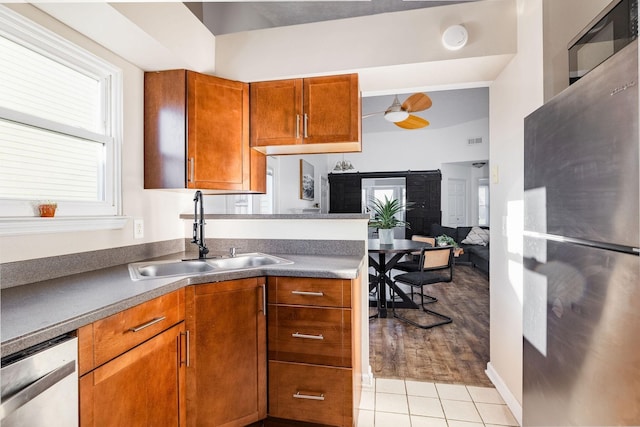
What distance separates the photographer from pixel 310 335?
1.57 metres

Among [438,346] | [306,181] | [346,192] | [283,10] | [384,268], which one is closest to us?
[283,10]

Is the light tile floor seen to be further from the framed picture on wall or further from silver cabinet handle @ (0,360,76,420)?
the framed picture on wall

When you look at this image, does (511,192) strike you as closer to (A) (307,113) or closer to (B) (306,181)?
(A) (307,113)

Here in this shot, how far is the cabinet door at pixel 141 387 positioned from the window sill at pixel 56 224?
0.71 m

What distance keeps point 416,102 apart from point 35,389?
3.61 metres

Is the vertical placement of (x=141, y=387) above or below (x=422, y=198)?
below

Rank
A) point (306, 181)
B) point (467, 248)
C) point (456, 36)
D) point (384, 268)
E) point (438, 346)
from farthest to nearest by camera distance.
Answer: point (467, 248) < point (306, 181) < point (384, 268) < point (438, 346) < point (456, 36)

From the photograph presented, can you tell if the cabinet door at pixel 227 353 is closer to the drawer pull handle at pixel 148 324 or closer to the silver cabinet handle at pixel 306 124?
the drawer pull handle at pixel 148 324

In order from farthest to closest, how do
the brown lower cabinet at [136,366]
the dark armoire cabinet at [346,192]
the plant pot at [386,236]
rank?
the dark armoire cabinet at [346,192] < the plant pot at [386,236] < the brown lower cabinet at [136,366]

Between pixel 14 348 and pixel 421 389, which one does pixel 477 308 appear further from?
pixel 14 348

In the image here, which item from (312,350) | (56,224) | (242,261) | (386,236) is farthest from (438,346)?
(56,224)

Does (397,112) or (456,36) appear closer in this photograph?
(456,36)

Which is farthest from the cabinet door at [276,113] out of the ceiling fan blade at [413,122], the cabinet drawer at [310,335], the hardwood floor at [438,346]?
the ceiling fan blade at [413,122]

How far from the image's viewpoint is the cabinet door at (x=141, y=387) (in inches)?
39.3
